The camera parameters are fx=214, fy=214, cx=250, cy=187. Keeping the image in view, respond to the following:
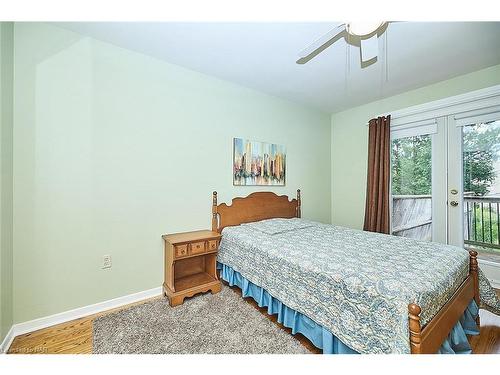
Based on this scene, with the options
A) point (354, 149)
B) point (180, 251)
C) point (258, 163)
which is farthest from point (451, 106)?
point (180, 251)

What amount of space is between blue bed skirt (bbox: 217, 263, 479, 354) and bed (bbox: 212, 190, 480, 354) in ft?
0.04

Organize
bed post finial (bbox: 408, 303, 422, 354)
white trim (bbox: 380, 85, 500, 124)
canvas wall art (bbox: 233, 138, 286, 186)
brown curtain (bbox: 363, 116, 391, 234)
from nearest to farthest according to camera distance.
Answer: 1. bed post finial (bbox: 408, 303, 422, 354)
2. white trim (bbox: 380, 85, 500, 124)
3. canvas wall art (bbox: 233, 138, 286, 186)
4. brown curtain (bbox: 363, 116, 391, 234)

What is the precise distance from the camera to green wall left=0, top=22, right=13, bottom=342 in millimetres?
1427

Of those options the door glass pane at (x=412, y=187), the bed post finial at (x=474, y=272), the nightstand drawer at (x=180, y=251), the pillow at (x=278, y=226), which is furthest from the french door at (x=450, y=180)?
the nightstand drawer at (x=180, y=251)

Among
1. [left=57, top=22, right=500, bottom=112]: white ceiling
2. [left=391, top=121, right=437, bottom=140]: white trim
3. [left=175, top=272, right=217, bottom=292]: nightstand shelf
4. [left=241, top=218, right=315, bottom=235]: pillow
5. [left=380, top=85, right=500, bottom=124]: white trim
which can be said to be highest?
[left=57, top=22, right=500, bottom=112]: white ceiling

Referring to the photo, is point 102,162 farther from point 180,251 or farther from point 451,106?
point 451,106

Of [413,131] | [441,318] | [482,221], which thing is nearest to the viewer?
[441,318]

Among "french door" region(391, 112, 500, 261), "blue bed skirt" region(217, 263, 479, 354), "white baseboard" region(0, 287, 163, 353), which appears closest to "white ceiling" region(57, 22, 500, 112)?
"french door" region(391, 112, 500, 261)

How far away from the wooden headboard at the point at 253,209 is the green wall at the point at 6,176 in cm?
165

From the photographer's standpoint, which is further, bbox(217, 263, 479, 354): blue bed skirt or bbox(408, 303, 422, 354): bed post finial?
bbox(217, 263, 479, 354): blue bed skirt

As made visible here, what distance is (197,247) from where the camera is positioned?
2162mm

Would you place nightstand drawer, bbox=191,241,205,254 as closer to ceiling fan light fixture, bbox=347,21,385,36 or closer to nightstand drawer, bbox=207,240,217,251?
nightstand drawer, bbox=207,240,217,251

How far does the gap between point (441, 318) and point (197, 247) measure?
1.86m

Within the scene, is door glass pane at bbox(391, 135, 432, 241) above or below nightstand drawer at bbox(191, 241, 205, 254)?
above
